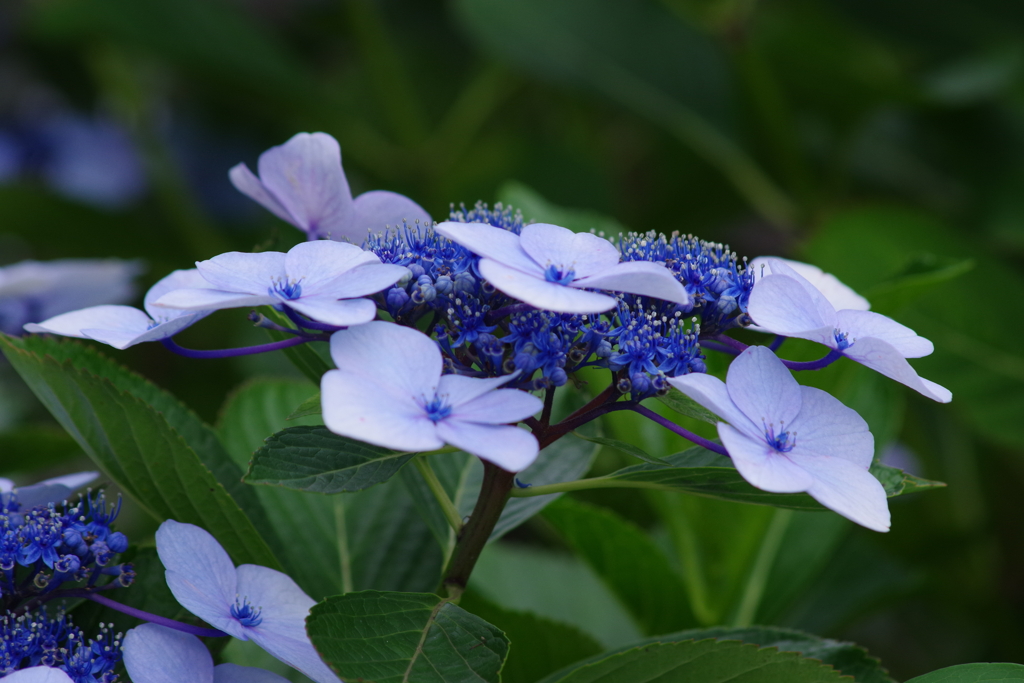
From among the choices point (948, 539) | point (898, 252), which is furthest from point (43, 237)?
point (948, 539)

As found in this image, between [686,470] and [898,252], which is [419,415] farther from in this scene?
[898,252]

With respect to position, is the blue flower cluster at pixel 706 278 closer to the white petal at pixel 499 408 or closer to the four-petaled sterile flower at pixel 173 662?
the white petal at pixel 499 408

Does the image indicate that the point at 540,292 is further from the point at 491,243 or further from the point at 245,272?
the point at 245,272

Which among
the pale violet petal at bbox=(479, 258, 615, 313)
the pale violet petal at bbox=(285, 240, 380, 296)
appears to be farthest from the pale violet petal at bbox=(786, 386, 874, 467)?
the pale violet petal at bbox=(285, 240, 380, 296)

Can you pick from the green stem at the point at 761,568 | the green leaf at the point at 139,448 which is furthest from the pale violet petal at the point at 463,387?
the green stem at the point at 761,568

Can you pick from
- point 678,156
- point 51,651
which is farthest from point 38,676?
point 678,156

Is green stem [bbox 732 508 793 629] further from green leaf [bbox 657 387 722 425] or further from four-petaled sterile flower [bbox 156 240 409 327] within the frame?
four-petaled sterile flower [bbox 156 240 409 327]
